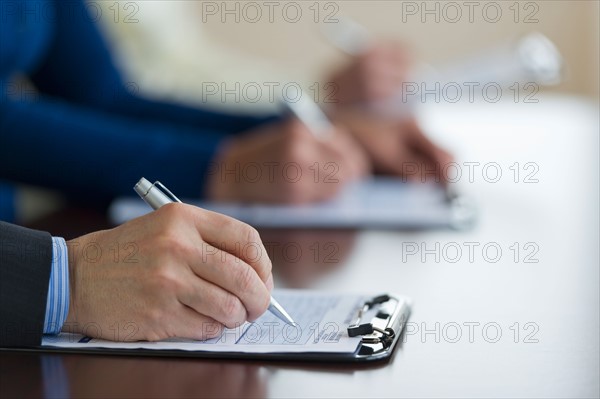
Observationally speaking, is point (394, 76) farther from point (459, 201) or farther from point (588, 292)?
point (588, 292)

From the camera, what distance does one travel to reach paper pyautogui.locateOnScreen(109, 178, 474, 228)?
1081 millimetres

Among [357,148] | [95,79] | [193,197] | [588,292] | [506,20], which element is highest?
[506,20]

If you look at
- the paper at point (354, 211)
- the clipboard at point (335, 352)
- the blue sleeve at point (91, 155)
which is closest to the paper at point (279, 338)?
the clipboard at point (335, 352)

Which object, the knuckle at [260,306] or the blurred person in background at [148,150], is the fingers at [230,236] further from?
the blurred person in background at [148,150]

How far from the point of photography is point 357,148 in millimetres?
1405

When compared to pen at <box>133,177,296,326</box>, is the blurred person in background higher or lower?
higher

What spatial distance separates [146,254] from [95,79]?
112cm

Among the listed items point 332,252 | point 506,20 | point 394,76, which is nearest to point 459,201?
point 332,252

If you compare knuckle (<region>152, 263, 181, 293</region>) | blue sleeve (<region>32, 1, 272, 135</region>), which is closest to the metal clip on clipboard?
knuckle (<region>152, 263, 181, 293</region>)

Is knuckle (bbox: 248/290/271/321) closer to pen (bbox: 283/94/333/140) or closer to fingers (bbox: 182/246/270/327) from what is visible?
fingers (bbox: 182/246/270/327)

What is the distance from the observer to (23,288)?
0.58 metres

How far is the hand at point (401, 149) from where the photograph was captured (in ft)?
4.50

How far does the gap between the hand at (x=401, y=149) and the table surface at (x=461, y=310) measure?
0.06 m

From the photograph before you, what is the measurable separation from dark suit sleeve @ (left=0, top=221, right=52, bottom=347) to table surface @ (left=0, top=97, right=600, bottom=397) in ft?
0.07
